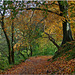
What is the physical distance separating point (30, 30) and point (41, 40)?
9.29 feet

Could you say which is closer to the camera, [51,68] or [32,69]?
[51,68]

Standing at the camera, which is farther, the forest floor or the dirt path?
the dirt path

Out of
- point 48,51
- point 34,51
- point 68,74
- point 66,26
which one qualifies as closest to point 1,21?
point 66,26

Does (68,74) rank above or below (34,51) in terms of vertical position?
above

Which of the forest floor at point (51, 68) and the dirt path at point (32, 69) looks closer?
the forest floor at point (51, 68)

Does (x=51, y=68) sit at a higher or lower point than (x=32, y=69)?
higher

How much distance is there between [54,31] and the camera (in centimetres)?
1758

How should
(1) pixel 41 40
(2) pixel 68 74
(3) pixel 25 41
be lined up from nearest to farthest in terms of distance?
(2) pixel 68 74
(3) pixel 25 41
(1) pixel 41 40

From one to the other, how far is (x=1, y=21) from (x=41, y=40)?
798cm

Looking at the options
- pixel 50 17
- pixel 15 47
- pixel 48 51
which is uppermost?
pixel 50 17

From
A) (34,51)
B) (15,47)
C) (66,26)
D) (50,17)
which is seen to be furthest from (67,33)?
(34,51)

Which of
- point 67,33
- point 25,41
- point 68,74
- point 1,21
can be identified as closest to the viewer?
point 68,74

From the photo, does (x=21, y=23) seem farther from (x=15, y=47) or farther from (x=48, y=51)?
(x=48, y=51)

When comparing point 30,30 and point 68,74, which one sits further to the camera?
point 30,30
